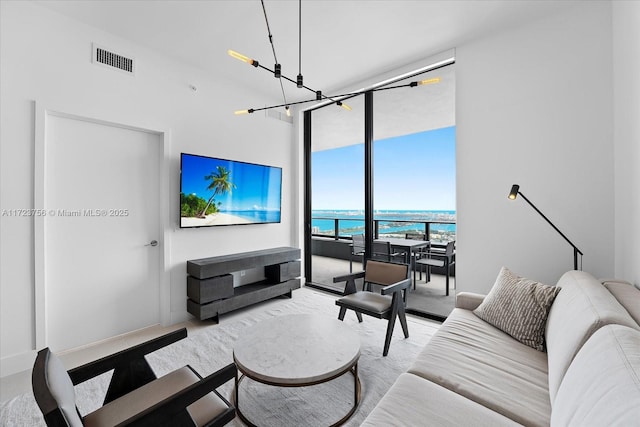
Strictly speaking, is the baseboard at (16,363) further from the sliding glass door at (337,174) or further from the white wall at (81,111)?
the sliding glass door at (337,174)

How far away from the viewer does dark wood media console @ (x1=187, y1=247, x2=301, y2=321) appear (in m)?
3.12

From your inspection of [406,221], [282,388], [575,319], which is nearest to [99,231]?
[282,388]

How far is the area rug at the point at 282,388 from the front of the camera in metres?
1.76

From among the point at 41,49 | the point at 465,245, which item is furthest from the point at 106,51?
the point at 465,245

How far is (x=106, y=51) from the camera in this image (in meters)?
2.75

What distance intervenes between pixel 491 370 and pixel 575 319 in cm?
48

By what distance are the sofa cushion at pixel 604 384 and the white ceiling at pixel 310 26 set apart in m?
2.69

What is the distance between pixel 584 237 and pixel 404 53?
2.56 metres

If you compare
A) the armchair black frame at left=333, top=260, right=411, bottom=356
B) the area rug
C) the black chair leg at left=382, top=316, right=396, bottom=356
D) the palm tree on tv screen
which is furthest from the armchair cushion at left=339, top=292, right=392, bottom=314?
the palm tree on tv screen

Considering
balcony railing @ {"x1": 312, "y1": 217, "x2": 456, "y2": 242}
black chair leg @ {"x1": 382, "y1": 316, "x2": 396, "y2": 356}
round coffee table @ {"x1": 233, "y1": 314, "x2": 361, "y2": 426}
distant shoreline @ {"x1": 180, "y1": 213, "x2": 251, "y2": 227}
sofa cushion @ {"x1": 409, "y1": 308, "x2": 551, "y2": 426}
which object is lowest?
black chair leg @ {"x1": 382, "y1": 316, "x2": 396, "y2": 356}

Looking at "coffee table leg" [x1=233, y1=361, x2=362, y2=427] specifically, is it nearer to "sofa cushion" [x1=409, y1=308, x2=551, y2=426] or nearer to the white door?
"sofa cushion" [x1=409, y1=308, x2=551, y2=426]

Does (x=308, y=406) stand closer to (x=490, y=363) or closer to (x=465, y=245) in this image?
(x=490, y=363)

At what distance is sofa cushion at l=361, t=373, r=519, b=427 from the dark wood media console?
2423 mm

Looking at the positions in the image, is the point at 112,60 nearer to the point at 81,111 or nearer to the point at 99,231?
the point at 81,111
